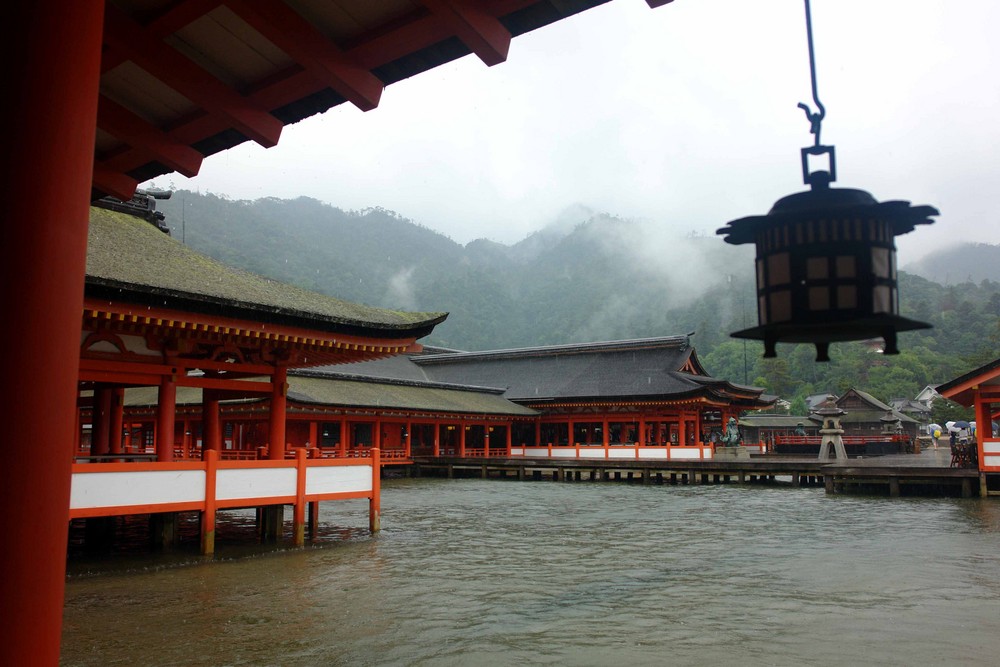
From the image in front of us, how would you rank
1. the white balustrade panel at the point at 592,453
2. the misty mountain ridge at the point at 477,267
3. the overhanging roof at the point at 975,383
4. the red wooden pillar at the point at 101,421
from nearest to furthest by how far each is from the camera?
the red wooden pillar at the point at 101,421 → the overhanging roof at the point at 975,383 → the white balustrade panel at the point at 592,453 → the misty mountain ridge at the point at 477,267

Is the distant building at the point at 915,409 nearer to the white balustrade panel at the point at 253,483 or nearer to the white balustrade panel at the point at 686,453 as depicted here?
the white balustrade panel at the point at 686,453

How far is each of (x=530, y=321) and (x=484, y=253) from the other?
3792 centimetres

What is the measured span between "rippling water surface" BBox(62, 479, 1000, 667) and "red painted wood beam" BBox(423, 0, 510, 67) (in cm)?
568

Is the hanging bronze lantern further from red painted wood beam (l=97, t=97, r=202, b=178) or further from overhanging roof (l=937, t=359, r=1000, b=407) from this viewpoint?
overhanging roof (l=937, t=359, r=1000, b=407)

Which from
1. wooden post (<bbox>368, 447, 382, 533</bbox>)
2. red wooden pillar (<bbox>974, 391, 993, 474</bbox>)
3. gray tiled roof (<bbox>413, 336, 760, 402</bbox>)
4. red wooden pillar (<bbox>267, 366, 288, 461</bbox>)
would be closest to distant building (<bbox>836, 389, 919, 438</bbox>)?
gray tiled roof (<bbox>413, 336, 760, 402</bbox>)

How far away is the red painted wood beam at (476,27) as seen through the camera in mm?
3689

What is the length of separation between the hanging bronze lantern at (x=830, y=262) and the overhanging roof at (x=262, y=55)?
1.14 m

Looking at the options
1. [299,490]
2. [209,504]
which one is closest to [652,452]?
[299,490]

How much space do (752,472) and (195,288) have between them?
2293 centimetres

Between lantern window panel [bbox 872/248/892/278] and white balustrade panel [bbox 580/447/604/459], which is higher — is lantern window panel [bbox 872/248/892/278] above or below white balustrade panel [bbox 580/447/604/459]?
above

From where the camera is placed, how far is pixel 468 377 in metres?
48.9

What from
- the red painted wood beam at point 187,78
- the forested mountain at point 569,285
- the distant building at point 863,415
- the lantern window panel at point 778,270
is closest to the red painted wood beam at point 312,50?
the red painted wood beam at point 187,78

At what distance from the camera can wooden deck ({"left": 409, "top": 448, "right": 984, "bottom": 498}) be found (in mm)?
23797

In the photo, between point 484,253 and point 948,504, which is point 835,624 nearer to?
point 948,504
